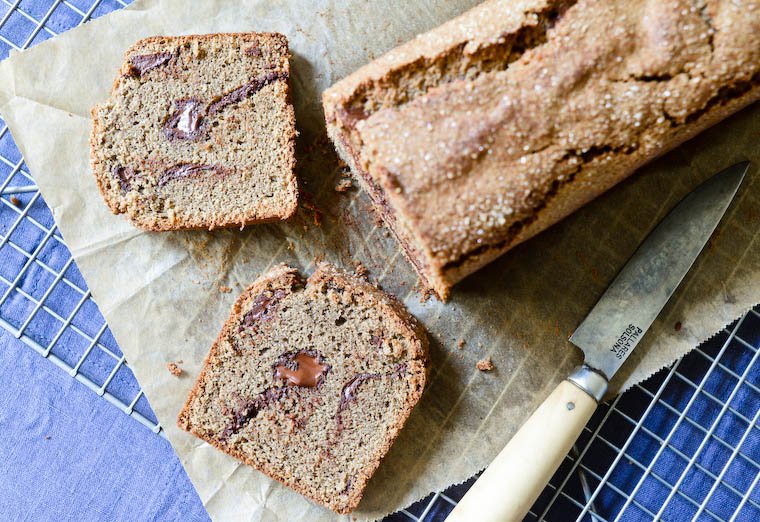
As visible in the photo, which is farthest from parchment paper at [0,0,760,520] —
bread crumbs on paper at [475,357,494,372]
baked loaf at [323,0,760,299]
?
baked loaf at [323,0,760,299]

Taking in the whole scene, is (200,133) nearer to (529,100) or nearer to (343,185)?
(343,185)

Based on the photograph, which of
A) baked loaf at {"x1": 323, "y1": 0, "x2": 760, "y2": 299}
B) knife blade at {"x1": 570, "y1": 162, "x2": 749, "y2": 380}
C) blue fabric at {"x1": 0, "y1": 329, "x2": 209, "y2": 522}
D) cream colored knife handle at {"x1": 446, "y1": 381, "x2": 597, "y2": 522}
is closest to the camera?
baked loaf at {"x1": 323, "y1": 0, "x2": 760, "y2": 299}

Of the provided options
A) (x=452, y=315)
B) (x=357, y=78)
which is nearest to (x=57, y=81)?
(x=357, y=78)

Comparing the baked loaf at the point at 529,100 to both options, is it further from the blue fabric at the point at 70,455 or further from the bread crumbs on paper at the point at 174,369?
the blue fabric at the point at 70,455

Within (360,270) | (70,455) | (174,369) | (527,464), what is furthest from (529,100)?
(70,455)

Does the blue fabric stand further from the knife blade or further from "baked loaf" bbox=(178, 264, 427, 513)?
the knife blade

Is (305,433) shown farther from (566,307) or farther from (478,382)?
(566,307)
